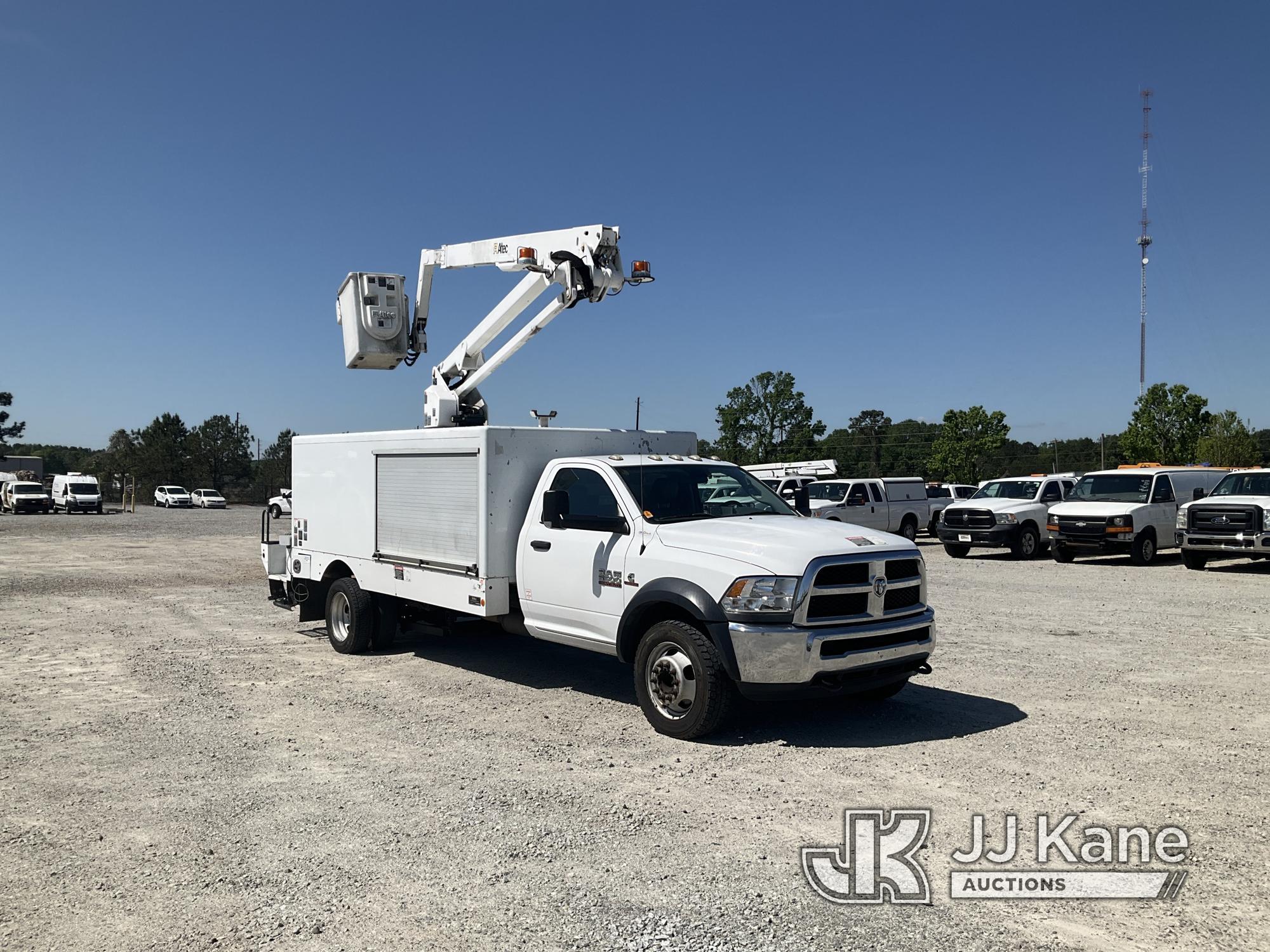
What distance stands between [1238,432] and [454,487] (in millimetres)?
50110

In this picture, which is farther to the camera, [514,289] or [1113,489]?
[1113,489]

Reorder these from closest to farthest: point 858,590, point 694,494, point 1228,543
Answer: point 858,590, point 694,494, point 1228,543

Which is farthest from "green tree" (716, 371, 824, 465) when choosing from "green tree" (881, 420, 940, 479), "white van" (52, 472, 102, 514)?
"white van" (52, 472, 102, 514)

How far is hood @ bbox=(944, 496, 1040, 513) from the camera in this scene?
22.0 meters

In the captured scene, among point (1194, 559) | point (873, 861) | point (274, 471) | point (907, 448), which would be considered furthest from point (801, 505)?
point (907, 448)

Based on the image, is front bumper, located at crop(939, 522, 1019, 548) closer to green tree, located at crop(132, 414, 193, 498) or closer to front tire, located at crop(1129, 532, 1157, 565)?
front tire, located at crop(1129, 532, 1157, 565)

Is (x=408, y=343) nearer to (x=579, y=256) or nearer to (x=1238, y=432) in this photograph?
(x=579, y=256)

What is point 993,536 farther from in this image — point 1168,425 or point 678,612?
point 1168,425

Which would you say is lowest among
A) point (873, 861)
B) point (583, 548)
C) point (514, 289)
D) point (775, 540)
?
point (873, 861)

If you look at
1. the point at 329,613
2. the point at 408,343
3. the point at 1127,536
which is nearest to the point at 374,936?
the point at 329,613

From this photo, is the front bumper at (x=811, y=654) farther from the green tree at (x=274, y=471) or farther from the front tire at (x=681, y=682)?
the green tree at (x=274, y=471)

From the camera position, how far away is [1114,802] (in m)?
5.21

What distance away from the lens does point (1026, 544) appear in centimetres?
2217

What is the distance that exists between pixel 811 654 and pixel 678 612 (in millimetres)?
1012
